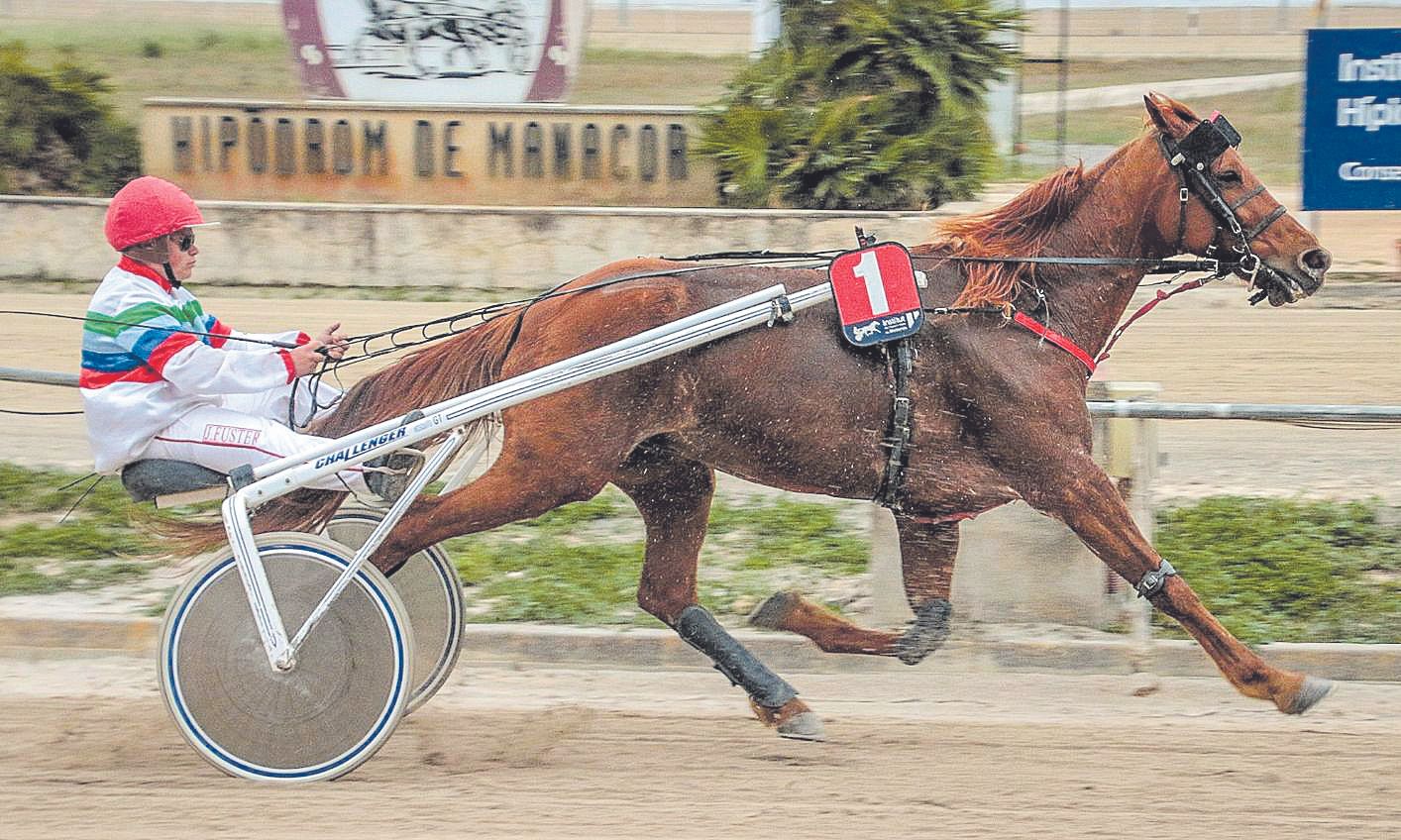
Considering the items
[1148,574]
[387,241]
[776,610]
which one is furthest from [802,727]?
[387,241]

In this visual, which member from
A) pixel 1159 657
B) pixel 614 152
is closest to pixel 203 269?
pixel 614 152

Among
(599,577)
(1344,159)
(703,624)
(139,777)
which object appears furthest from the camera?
(1344,159)

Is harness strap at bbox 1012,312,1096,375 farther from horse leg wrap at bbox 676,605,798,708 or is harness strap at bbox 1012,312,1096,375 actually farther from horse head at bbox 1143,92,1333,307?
horse leg wrap at bbox 676,605,798,708

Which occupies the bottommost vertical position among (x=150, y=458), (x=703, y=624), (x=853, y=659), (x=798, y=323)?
(x=853, y=659)

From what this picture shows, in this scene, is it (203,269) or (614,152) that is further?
(614,152)

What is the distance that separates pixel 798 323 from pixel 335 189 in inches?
418

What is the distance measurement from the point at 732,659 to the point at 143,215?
222 cm

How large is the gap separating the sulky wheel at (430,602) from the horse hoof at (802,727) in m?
1.09

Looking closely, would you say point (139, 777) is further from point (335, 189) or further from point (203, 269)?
point (335, 189)

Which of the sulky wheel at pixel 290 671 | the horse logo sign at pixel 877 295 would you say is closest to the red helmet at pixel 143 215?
the sulky wheel at pixel 290 671

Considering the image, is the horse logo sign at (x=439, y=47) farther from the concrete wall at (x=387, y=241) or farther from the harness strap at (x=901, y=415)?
the harness strap at (x=901, y=415)

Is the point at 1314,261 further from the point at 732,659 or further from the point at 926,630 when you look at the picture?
the point at 732,659

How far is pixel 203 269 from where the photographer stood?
43.4ft

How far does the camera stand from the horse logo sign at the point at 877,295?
469 cm
